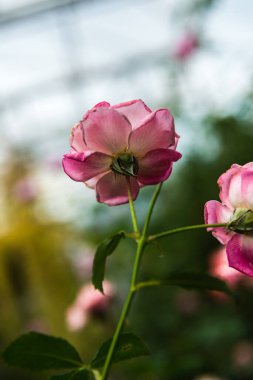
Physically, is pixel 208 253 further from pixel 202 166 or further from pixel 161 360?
pixel 161 360

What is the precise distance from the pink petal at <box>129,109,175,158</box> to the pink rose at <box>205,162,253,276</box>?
0.05 metres

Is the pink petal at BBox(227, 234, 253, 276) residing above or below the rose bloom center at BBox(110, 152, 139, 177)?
below

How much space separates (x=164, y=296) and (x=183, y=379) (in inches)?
24.4

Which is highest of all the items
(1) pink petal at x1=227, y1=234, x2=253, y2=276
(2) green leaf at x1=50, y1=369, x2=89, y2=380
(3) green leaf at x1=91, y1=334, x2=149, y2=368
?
(1) pink petal at x1=227, y1=234, x2=253, y2=276

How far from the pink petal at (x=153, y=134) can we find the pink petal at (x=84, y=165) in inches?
0.9

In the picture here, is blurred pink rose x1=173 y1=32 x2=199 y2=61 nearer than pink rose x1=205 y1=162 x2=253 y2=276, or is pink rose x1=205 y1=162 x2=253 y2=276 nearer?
pink rose x1=205 y1=162 x2=253 y2=276

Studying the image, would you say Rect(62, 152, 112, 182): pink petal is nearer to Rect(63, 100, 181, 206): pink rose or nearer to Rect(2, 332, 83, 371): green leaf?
Rect(63, 100, 181, 206): pink rose

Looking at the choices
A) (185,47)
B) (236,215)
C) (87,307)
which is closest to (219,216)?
(236,215)

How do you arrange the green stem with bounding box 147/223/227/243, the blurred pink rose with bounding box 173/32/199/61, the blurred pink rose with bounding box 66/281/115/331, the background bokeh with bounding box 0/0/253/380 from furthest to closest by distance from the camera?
the blurred pink rose with bounding box 173/32/199/61, the background bokeh with bounding box 0/0/253/380, the blurred pink rose with bounding box 66/281/115/331, the green stem with bounding box 147/223/227/243

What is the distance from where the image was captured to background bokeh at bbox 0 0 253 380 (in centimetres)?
210

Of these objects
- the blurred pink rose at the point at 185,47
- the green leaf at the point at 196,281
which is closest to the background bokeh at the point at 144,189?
the blurred pink rose at the point at 185,47

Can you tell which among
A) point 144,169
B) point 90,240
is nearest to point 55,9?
point 90,240

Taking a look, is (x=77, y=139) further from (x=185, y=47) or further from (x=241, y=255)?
(x=185, y=47)

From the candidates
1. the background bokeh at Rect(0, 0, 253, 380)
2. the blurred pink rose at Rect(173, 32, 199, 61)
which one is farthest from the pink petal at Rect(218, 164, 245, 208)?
the blurred pink rose at Rect(173, 32, 199, 61)
